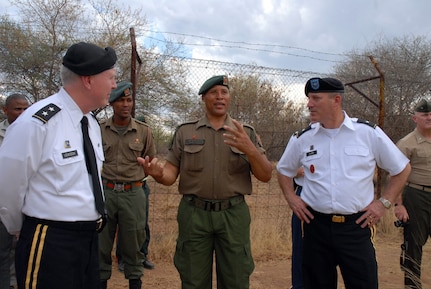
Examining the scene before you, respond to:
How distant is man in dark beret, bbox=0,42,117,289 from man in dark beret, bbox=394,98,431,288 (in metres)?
3.45

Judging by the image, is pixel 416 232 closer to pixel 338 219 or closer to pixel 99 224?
pixel 338 219

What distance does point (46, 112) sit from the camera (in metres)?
2.03

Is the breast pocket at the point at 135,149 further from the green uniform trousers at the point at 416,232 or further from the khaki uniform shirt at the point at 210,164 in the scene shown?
the green uniform trousers at the point at 416,232

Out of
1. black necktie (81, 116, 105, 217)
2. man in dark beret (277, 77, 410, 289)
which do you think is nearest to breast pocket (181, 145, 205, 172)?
man in dark beret (277, 77, 410, 289)

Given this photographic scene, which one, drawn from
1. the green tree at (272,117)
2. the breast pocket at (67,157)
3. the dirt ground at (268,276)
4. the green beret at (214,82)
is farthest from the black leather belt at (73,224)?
the green tree at (272,117)

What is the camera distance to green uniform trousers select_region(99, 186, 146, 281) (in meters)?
3.97

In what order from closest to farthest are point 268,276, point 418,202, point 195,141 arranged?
point 195,141 → point 418,202 → point 268,276

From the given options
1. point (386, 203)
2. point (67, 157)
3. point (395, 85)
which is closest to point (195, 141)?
point (67, 157)

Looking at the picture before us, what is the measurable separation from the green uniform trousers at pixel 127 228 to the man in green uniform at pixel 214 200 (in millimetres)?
912

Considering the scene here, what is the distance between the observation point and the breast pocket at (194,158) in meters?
3.21

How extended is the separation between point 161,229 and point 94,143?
172 inches

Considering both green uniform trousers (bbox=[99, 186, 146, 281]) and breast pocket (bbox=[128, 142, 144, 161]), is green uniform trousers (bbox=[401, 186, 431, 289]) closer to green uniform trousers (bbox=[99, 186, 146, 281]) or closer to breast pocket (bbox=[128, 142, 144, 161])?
green uniform trousers (bbox=[99, 186, 146, 281])

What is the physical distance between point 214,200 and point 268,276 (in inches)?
91.6

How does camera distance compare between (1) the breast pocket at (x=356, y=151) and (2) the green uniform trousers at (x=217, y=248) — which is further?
(2) the green uniform trousers at (x=217, y=248)
